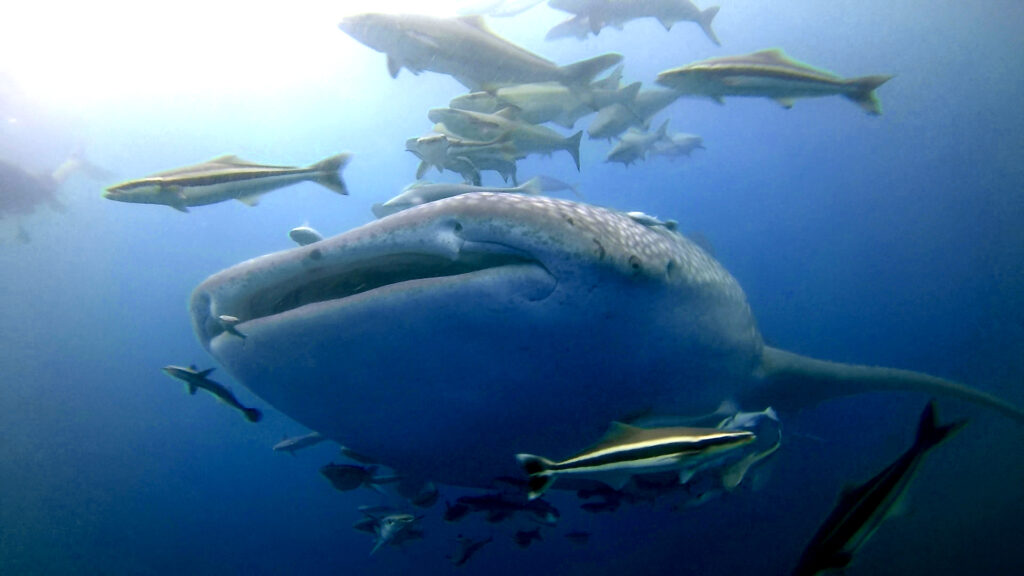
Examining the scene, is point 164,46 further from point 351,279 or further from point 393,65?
point 351,279

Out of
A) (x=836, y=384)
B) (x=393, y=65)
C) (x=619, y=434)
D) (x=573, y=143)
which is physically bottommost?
(x=836, y=384)

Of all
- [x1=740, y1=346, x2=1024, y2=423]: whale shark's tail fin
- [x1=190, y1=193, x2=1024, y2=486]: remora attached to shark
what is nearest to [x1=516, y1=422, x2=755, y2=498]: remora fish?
[x1=190, y1=193, x2=1024, y2=486]: remora attached to shark

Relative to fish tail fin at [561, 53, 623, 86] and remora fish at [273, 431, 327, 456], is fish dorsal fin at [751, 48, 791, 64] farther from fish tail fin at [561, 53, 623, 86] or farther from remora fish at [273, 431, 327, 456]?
remora fish at [273, 431, 327, 456]

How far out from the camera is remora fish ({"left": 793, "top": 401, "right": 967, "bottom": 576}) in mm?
1723

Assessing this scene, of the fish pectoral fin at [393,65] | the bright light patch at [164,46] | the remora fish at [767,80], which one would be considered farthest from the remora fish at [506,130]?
the bright light patch at [164,46]

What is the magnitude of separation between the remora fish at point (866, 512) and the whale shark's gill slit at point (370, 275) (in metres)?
1.43

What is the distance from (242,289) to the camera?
1.72m

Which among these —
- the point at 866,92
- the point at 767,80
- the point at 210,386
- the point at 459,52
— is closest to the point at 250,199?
the point at 210,386

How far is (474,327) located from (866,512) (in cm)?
155

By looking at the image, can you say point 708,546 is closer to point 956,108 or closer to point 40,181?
point 40,181

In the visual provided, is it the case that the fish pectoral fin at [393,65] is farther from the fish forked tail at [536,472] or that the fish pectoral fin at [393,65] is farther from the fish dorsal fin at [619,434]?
the fish forked tail at [536,472]

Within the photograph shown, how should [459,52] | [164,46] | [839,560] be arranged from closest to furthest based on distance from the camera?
[839,560]
[459,52]
[164,46]

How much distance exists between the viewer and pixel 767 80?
11.1 ft

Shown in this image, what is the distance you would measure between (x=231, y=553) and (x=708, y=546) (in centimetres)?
1605
